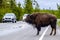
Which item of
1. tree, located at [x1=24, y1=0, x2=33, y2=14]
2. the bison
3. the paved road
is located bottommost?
tree, located at [x1=24, y1=0, x2=33, y2=14]

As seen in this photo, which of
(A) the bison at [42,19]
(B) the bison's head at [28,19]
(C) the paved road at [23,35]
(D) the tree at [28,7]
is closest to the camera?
(C) the paved road at [23,35]

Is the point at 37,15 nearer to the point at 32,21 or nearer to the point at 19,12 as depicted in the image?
the point at 32,21

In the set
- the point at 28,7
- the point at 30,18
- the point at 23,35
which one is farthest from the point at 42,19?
the point at 28,7

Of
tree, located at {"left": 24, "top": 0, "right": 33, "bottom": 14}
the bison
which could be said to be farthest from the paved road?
tree, located at {"left": 24, "top": 0, "right": 33, "bottom": 14}

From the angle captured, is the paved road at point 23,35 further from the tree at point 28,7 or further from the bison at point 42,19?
the tree at point 28,7

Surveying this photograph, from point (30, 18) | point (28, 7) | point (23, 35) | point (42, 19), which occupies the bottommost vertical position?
point (28, 7)

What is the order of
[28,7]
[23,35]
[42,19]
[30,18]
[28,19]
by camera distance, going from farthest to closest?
1. [28,7]
2. [42,19]
3. [30,18]
4. [28,19]
5. [23,35]

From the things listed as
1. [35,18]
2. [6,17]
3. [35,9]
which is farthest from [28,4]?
[35,18]

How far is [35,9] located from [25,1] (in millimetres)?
7552

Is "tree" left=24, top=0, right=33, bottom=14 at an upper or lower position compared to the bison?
lower

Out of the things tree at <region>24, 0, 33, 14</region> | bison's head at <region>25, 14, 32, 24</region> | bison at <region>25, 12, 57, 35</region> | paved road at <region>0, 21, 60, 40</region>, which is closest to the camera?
paved road at <region>0, 21, 60, 40</region>

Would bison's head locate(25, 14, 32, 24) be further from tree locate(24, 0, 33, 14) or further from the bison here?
tree locate(24, 0, 33, 14)

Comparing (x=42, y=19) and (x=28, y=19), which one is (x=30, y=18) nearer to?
(x=28, y=19)

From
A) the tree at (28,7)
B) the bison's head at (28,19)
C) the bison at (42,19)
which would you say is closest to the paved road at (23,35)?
the bison at (42,19)
